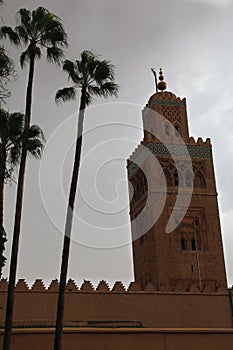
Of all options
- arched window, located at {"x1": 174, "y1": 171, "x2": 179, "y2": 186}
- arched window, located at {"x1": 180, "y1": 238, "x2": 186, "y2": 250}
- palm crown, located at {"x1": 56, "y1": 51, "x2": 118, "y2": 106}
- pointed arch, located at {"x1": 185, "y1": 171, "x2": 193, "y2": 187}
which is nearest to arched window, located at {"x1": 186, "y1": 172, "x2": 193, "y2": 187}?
pointed arch, located at {"x1": 185, "y1": 171, "x2": 193, "y2": 187}

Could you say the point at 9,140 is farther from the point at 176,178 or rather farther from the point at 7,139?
the point at 176,178

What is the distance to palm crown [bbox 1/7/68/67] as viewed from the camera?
16.8 meters

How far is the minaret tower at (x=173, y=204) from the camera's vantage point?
1183 inches

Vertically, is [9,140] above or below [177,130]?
below

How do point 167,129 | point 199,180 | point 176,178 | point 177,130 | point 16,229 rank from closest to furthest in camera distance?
1. point 16,229
2. point 176,178
3. point 199,180
4. point 167,129
5. point 177,130

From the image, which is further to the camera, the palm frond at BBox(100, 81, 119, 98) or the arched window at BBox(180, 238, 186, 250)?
the arched window at BBox(180, 238, 186, 250)

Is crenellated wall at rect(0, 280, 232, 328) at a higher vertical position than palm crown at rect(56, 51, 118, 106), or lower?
lower

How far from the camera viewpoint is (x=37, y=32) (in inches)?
666

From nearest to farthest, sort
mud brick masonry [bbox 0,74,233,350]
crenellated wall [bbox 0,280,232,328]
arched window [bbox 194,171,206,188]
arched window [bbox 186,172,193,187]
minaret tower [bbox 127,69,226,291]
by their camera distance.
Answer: mud brick masonry [bbox 0,74,233,350]
crenellated wall [bbox 0,280,232,328]
minaret tower [bbox 127,69,226,291]
arched window [bbox 186,172,193,187]
arched window [bbox 194,171,206,188]

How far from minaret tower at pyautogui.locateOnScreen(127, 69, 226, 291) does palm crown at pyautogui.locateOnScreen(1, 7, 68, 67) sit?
51.7 feet

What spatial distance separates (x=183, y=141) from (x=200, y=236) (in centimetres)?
617

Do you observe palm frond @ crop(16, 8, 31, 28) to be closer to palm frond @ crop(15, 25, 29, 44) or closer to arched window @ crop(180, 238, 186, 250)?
palm frond @ crop(15, 25, 29, 44)

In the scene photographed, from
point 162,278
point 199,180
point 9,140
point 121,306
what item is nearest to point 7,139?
point 9,140

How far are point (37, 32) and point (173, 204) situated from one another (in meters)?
16.8
